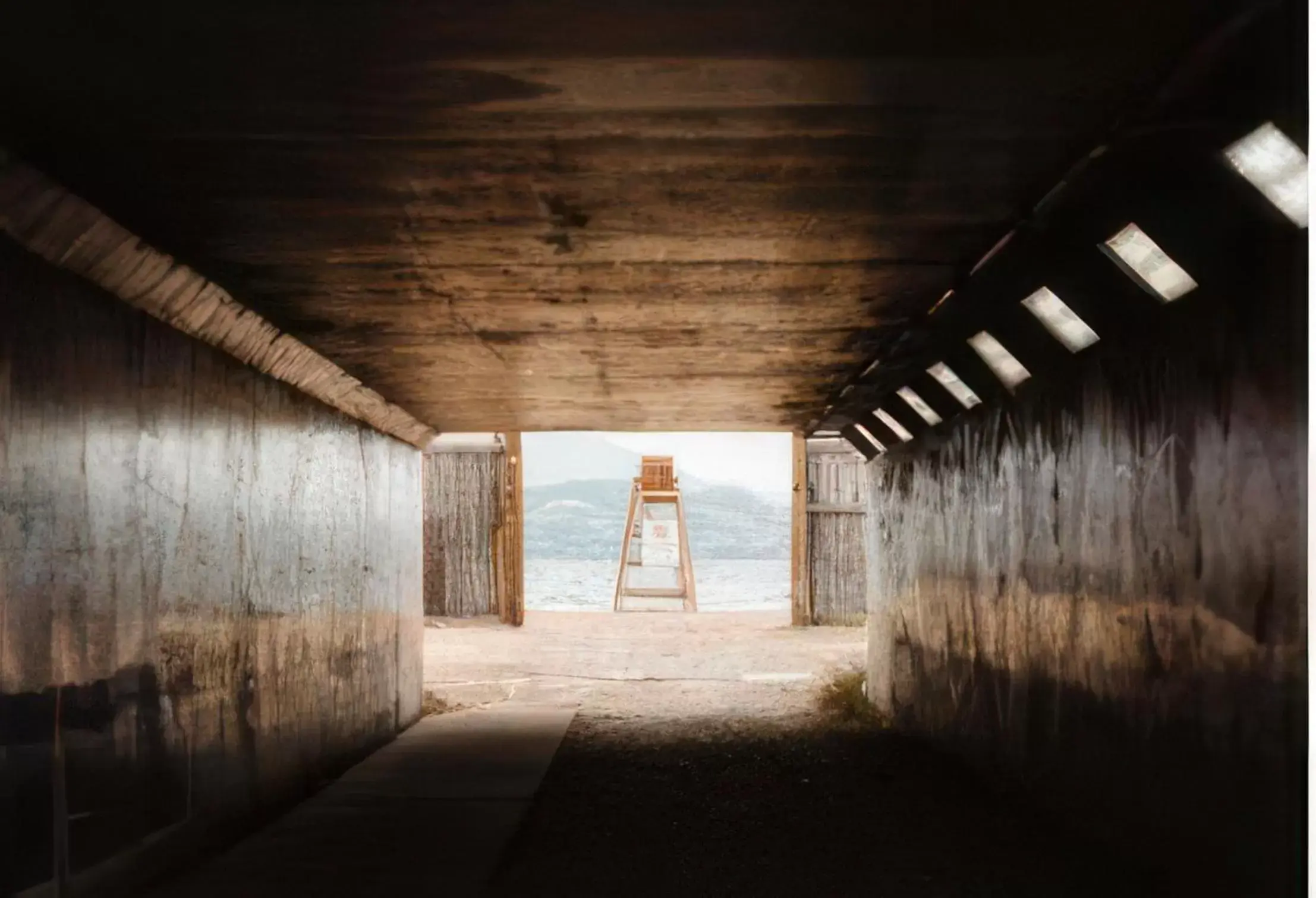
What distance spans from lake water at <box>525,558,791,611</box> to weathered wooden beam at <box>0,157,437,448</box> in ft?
52.3

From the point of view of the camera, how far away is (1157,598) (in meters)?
3.60

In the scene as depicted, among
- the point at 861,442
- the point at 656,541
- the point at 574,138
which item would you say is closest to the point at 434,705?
the point at 861,442

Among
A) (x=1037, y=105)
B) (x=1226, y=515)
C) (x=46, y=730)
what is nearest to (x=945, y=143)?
(x=1037, y=105)

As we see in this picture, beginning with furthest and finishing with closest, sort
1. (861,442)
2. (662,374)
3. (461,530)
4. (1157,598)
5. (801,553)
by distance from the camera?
(461,530) → (801,553) → (861,442) → (662,374) → (1157,598)

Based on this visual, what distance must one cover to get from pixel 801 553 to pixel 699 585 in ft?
80.7

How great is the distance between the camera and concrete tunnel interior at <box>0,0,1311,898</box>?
2488 mm

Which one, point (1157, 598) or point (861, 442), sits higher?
point (861, 442)

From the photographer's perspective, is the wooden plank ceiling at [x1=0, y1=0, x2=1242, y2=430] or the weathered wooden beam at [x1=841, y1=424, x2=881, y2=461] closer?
the wooden plank ceiling at [x1=0, y1=0, x2=1242, y2=430]

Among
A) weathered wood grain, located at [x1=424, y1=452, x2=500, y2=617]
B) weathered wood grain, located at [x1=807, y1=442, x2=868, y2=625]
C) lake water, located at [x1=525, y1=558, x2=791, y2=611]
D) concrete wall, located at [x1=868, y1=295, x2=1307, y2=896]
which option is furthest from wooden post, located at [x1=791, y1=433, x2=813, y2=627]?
concrete wall, located at [x1=868, y1=295, x2=1307, y2=896]

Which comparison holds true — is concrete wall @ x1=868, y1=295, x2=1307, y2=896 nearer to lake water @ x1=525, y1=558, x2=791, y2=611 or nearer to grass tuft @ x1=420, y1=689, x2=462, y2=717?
grass tuft @ x1=420, y1=689, x2=462, y2=717

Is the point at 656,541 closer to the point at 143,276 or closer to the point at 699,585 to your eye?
the point at 143,276

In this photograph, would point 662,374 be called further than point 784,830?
Yes

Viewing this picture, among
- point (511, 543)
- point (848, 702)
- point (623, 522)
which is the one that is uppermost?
point (511, 543)

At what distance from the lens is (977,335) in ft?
16.5
